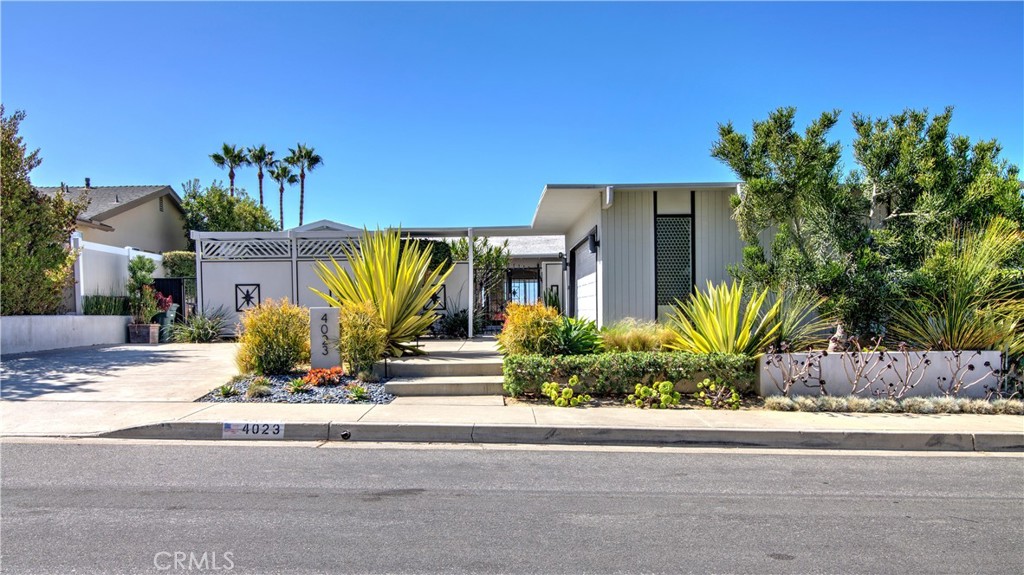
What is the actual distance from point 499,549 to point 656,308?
832 centimetres

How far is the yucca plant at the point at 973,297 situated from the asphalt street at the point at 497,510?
Result: 2.87m

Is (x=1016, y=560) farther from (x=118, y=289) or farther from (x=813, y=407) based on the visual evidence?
(x=118, y=289)

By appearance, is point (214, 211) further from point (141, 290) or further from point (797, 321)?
point (797, 321)

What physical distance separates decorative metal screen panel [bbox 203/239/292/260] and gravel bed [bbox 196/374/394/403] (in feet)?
24.5

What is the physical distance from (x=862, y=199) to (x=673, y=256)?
130 inches

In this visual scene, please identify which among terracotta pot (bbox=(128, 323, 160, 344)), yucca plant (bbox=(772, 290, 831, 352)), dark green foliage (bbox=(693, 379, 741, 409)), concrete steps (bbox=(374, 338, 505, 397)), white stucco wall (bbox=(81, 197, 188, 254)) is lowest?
dark green foliage (bbox=(693, 379, 741, 409))

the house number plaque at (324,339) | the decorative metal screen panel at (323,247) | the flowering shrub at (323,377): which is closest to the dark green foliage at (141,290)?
the decorative metal screen panel at (323,247)

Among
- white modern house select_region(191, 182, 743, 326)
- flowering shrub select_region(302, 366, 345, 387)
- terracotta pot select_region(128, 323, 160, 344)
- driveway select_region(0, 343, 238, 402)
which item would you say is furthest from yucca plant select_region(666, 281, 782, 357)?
terracotta pot select_region(128, 323, 160, 344)

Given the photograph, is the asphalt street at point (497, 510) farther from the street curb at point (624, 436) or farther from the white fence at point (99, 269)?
the white fence at point (99, 269)

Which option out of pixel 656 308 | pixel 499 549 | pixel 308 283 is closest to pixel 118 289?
pixel 308 283

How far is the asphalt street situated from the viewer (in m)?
3.74

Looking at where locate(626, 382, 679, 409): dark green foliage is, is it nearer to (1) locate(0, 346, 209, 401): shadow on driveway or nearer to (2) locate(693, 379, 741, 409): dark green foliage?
(2) locate(693, 379, 741, 409): dark green foliage

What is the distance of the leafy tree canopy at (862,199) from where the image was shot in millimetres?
9008

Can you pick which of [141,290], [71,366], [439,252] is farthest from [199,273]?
[439,252]
